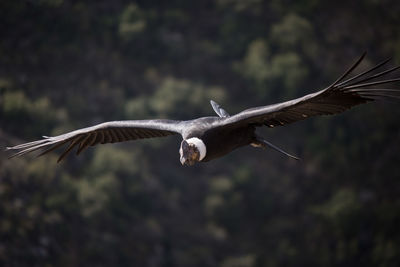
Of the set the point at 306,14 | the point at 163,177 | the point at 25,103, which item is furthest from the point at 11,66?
the point at 306,14

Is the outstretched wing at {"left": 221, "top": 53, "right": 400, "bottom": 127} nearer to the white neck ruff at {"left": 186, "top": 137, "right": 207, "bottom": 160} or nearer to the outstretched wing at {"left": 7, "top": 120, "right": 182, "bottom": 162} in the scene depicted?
the white neck ruff at {"left": 186, "top": 137, "right": 207, "bottom": 160}

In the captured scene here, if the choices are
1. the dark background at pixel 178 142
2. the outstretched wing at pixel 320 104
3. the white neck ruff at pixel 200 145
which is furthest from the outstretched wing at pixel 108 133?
the dark background at pixel 178 142

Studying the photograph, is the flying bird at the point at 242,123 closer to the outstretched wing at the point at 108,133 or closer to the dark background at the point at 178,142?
the outstretched wing at the point at 108,133

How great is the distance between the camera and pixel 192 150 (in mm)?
9820

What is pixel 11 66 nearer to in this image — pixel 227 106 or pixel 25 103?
pixel 25 103

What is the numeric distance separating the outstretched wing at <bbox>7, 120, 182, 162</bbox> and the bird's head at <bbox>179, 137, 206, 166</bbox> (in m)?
0.56

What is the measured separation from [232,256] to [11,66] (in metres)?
14.2

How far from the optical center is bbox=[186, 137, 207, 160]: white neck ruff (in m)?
9.90

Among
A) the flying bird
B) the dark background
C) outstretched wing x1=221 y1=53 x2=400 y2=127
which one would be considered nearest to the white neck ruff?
the flying bird

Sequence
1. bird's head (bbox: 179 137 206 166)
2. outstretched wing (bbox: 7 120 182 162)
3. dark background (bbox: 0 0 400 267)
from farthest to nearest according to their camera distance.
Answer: dark background (bbox: 0 0 400 267) < outstretched wing (bbox: 7 120 182 162) < bird's head (bbox: 179 137 206 166)

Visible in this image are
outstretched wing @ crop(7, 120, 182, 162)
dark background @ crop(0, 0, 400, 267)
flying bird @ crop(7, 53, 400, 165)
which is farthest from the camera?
dark background @ crop(0, 0, 400, 267)

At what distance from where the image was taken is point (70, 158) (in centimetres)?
3306

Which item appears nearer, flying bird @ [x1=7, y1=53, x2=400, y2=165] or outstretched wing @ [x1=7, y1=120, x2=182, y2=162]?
flying bird @ [x1=7, y1=53, x2=400, y2=165]

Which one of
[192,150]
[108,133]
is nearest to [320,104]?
[192,150]
